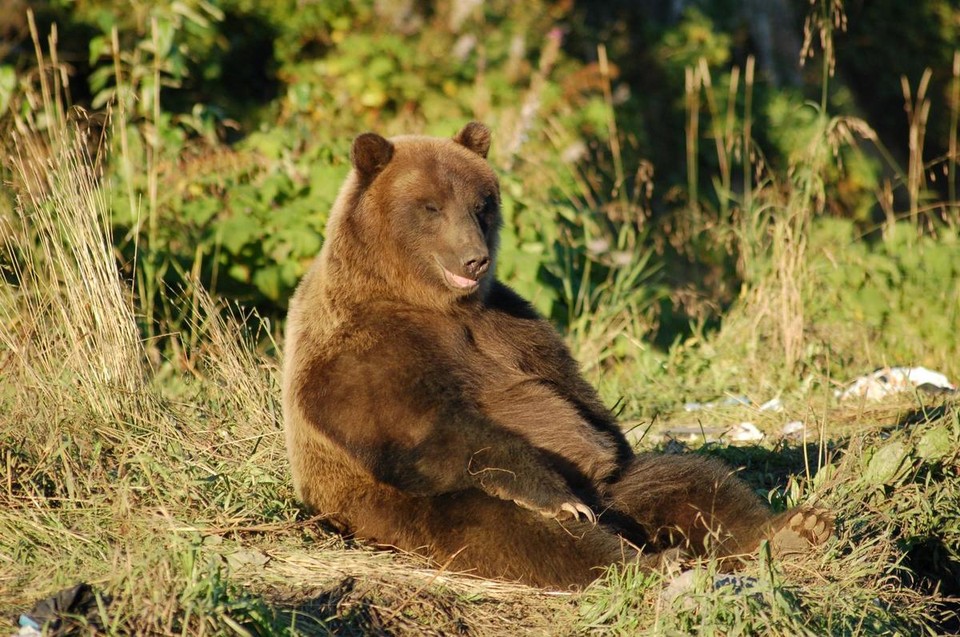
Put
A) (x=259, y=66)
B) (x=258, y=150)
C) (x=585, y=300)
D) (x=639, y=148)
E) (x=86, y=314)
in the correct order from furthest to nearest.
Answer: (x=639, y=148)
(x=259, y=66)
(x=258, y=150)
(x=585, y=300)
(x=86, y=314)

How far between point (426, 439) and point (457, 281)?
769 mm

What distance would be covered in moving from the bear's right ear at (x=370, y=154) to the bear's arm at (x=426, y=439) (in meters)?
0.95

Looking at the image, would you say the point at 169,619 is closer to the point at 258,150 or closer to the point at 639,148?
the point at 258,150

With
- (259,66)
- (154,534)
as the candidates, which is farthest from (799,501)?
(259,66)

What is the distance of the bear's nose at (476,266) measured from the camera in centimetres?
442

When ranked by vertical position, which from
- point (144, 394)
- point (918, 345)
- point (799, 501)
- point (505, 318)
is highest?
point (505, 318)

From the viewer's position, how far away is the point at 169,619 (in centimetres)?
323

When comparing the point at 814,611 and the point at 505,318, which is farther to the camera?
the point at 505,318

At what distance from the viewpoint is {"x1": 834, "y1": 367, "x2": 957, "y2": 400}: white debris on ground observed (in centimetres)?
645

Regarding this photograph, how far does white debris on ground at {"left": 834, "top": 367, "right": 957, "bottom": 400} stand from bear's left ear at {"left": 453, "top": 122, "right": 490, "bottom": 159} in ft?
8.71

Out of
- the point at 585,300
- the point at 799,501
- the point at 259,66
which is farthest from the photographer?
the point at 259,66

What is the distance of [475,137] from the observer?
496cm

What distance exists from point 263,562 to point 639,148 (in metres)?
10.1

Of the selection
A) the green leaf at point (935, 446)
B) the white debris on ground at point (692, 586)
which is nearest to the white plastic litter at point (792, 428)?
the green leaf at point (935, 446)
